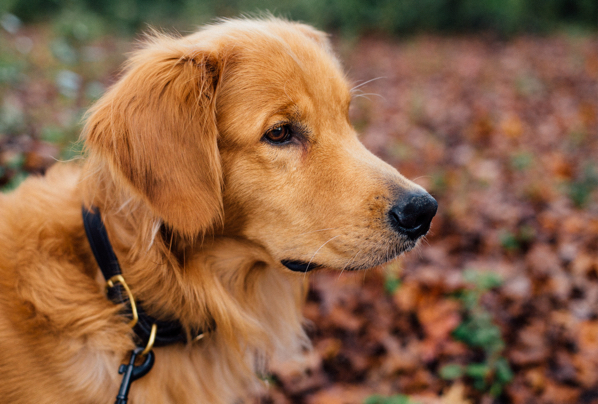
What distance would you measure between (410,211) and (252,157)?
81cm

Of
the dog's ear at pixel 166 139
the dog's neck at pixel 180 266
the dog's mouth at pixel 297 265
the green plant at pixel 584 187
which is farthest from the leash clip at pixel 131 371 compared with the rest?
the green plant at pixel 584 187

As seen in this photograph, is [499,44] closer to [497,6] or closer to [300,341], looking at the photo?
[497,6]

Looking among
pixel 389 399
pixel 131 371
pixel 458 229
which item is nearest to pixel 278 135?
pixel 131 371

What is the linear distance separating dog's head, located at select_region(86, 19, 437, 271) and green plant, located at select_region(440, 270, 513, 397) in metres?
1.56

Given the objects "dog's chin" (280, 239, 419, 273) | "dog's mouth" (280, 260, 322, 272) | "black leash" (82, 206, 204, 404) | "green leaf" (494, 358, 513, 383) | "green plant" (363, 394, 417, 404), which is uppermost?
"dog's chin" (280, 239, 419, 273)

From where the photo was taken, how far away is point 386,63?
44.0 feet

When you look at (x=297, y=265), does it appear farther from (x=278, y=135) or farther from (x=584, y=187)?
(x=584, y=187)

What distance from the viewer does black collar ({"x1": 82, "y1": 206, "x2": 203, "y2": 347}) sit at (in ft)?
6.72

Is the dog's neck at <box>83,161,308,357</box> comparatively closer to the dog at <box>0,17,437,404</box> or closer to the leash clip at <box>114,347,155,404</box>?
the dog at <box>0,17,437,404</box>

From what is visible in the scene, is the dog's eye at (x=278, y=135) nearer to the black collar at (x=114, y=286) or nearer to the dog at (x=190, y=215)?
the dog at (x=190, y=215)

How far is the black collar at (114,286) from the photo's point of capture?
2049 millimetres

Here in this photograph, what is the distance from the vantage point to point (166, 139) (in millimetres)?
1959

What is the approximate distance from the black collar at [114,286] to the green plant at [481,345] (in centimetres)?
211

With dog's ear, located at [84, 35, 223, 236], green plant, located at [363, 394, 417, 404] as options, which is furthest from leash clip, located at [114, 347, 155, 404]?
green plant, located at [363, 394, 417, 404]
